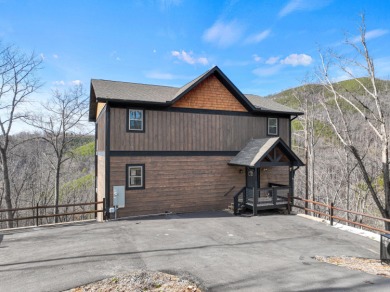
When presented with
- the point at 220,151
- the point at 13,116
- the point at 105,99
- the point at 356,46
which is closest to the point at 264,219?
the point at 220,151

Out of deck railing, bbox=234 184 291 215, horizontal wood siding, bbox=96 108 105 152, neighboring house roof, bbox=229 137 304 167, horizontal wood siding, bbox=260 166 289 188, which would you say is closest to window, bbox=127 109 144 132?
horizontal wood siding, bbox=96 108 105 152

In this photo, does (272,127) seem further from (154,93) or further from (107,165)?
(107,165)

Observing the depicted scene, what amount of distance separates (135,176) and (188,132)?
374 cm

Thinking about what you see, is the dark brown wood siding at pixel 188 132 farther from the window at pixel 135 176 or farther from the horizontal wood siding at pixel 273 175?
the horizontal wood siding at pixel 273 175

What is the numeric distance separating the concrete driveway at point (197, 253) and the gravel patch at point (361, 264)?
388mm

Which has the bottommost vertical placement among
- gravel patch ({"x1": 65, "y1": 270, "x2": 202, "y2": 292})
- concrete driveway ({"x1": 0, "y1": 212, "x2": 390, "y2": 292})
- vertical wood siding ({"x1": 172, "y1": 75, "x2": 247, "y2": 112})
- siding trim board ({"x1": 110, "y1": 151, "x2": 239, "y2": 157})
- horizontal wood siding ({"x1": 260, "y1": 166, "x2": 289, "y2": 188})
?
concrete driveway ({"x1": 0, "y1": 212, "x2": 390, "y2": 292})

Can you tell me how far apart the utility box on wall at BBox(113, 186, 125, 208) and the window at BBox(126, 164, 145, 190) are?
41cm

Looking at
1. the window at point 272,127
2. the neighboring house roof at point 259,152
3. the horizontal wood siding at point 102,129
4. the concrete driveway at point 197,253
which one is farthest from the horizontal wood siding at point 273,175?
the horizontal wood siding at point 102,129

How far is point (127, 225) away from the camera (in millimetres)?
10906

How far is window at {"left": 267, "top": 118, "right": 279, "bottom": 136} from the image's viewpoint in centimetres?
1605

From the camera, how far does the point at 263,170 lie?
50.5 ft

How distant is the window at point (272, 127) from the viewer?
16047 millimetres

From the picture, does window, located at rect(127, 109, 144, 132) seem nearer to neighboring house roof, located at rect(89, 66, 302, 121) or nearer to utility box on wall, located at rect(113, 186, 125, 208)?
neighboring house roof, located at rect(89, 66, 302, 121)

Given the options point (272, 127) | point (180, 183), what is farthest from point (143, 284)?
point (272, 127)
